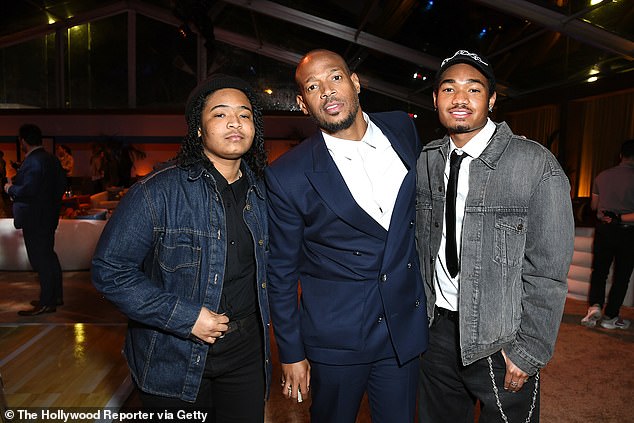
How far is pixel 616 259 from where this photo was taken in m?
4.85

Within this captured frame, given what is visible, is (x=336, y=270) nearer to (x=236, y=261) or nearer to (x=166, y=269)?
(x=236, y=261)

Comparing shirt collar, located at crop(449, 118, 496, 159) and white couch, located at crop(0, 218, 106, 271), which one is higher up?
shirt collar, located at crop(449, 118, 496, 159)

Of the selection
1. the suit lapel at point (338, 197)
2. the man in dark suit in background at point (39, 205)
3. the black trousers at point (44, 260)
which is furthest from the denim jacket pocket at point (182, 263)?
the black trousers at point (44, 260)

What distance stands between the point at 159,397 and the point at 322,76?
140 centimetres

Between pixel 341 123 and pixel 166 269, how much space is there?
88 centimetres

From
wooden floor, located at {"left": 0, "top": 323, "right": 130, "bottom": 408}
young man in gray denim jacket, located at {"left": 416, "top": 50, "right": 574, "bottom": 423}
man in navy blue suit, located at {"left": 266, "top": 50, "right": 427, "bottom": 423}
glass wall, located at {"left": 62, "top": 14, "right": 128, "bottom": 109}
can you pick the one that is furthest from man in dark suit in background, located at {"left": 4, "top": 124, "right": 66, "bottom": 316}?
glass wall, located at {"left": 62, "top": 14, "right": 128, "bottom": 109}

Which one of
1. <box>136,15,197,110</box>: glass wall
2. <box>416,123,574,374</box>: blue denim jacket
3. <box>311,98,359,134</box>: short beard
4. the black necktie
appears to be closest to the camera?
<box>416,123,574,374</box>: blue denim jacket

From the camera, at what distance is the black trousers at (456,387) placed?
5.66 feet

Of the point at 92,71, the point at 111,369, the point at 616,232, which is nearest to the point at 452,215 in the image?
the point at 111,369

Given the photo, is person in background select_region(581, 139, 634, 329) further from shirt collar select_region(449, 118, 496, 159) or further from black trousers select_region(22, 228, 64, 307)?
black trousers select_region(22, 228, 64, 307)

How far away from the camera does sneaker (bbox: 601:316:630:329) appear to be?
15.5 feet

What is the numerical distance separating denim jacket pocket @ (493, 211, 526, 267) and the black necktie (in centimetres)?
17

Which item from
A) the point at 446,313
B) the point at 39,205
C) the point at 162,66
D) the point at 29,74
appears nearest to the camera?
the point at 446,313

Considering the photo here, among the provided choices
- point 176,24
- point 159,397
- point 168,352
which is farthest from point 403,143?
point 176,24
